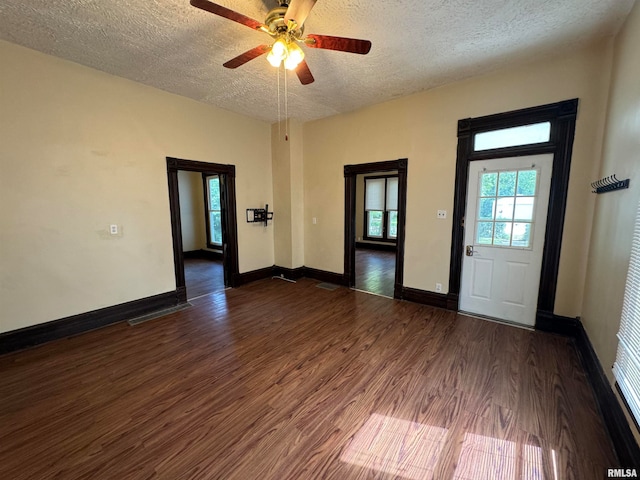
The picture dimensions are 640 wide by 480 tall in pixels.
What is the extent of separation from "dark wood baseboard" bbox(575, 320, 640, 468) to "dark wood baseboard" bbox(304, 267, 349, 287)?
3.07 metres

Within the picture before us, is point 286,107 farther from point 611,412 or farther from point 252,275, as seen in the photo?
point 611,412

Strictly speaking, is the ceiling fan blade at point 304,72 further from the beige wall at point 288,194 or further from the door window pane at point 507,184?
the door window pane at point 507,184

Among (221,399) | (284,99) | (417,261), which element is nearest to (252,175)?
(284,99)

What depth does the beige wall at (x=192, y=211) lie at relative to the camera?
282 inches

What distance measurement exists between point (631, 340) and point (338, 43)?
2.65 m

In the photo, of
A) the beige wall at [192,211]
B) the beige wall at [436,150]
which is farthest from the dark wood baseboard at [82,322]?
the beige wall at [192,211]

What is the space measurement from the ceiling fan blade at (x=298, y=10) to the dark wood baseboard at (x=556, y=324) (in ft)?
12.2

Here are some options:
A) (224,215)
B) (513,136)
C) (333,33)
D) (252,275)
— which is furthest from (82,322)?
(513,136)

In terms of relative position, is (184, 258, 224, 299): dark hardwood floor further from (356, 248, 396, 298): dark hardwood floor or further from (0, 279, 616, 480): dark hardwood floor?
(356, 248, 396, 298): dark hardwood floor

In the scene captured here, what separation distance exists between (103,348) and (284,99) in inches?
151

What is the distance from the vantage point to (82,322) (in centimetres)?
307

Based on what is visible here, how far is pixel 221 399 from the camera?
6.66ft

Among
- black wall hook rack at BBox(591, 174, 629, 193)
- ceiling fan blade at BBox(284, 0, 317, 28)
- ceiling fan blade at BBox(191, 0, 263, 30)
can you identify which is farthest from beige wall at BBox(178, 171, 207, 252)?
black wall hook rack at BBox(591, 174, 629, 193)

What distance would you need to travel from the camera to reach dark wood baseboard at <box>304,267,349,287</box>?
4750mm
